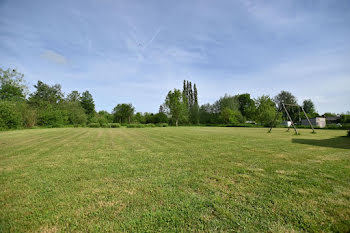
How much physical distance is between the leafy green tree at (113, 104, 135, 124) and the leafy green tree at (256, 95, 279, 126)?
4533cm

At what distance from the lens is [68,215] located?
215 centimetres

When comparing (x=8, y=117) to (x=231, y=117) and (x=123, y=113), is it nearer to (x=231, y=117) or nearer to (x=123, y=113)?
(x=123, y=113)

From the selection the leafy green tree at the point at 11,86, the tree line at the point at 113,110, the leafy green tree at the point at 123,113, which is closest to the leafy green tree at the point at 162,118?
the tree line at the point at 113,110

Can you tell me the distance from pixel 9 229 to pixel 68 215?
2.02ft

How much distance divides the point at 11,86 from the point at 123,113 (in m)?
33.6

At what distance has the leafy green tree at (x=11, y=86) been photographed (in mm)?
31205

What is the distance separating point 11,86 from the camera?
105 feet

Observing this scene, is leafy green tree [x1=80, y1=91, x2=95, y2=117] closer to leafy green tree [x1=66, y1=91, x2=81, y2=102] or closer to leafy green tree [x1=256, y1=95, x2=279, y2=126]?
leafy green tree [x1=66, y1=91, x2=81, y2=102]

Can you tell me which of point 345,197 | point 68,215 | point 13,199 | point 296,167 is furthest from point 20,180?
point 296,167

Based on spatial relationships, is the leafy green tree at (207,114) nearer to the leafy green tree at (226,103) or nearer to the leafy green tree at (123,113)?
the leafy green tree at (226,103)

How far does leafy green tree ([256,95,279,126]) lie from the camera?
3548 centimetres

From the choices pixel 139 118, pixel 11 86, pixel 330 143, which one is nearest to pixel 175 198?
pixel 330 143

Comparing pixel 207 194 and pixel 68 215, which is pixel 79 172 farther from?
pixel 207 194

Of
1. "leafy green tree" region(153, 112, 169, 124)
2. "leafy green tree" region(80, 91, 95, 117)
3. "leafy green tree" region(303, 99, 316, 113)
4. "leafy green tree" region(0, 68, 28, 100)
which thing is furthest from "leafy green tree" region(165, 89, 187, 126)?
"leafy green tree" region(303, 99, 316, 113)
